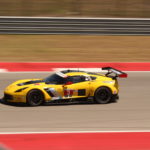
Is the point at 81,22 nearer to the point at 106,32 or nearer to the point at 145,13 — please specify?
the point at 106,32

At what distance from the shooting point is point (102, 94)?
12.2 meters

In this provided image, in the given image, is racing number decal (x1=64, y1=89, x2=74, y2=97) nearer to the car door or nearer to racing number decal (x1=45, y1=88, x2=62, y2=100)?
the car door

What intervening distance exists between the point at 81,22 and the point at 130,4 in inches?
219

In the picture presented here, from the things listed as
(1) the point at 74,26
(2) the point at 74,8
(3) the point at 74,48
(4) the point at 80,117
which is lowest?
(4) the point at 80,117

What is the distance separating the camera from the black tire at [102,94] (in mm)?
12102

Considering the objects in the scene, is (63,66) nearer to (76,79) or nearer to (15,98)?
(76,79)

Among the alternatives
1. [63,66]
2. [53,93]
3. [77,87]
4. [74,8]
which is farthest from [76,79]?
[74,8]

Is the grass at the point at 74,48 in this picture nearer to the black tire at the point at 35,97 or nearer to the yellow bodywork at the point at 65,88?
the yellow bodywork at the point at 65,88

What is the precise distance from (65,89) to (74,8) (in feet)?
41.9

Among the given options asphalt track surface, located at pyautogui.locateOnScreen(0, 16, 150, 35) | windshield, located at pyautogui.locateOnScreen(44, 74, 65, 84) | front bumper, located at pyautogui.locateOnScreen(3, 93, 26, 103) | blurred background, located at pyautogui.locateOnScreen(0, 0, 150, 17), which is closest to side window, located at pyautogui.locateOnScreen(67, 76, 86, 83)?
windshield, located at pyautogui.locateOnScreen(44, 74, 65, 84)

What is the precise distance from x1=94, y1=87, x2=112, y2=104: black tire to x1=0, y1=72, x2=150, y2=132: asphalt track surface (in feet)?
0.54

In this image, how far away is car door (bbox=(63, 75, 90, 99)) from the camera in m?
11.9

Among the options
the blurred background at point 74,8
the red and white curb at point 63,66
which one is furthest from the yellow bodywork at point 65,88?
the blurred background at point 74,8

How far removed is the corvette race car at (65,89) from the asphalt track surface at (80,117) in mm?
223
